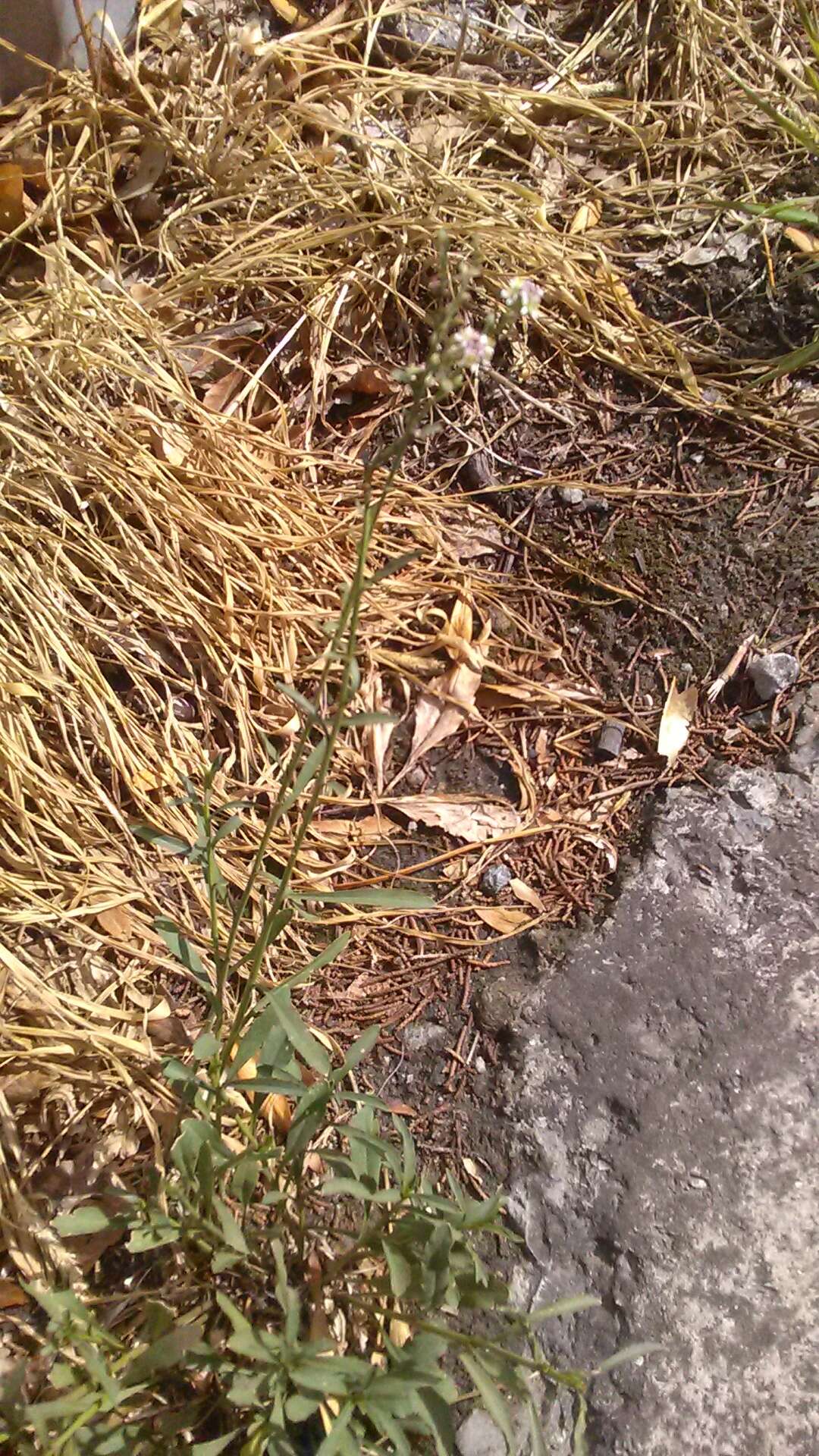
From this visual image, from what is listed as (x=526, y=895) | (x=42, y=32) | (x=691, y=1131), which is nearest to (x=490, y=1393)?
(x=691, y=1131)

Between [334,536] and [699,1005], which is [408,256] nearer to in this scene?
[334,536]

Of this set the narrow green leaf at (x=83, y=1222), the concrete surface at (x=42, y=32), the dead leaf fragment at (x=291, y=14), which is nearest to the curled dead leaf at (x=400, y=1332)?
the narrow green leaf at (x=83, y=1222)

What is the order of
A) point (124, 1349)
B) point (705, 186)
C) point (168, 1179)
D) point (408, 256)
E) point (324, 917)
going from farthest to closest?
point (705, 186) < point (408, 256) < point (324, 917) < point (168, 1179) < point (124, 1349)

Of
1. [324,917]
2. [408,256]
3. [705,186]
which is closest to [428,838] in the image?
[324,917]

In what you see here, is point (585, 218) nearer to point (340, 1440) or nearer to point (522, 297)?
point (522, 297)

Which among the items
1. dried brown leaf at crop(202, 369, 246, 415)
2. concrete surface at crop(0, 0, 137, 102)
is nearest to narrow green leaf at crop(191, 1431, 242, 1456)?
dried brown leaf at crop(202, 369, 246, 415)

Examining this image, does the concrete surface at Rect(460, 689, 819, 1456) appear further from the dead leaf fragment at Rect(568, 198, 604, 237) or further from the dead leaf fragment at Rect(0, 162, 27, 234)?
the dead leaf fragment at Rect(0, 162, 27, 234)
